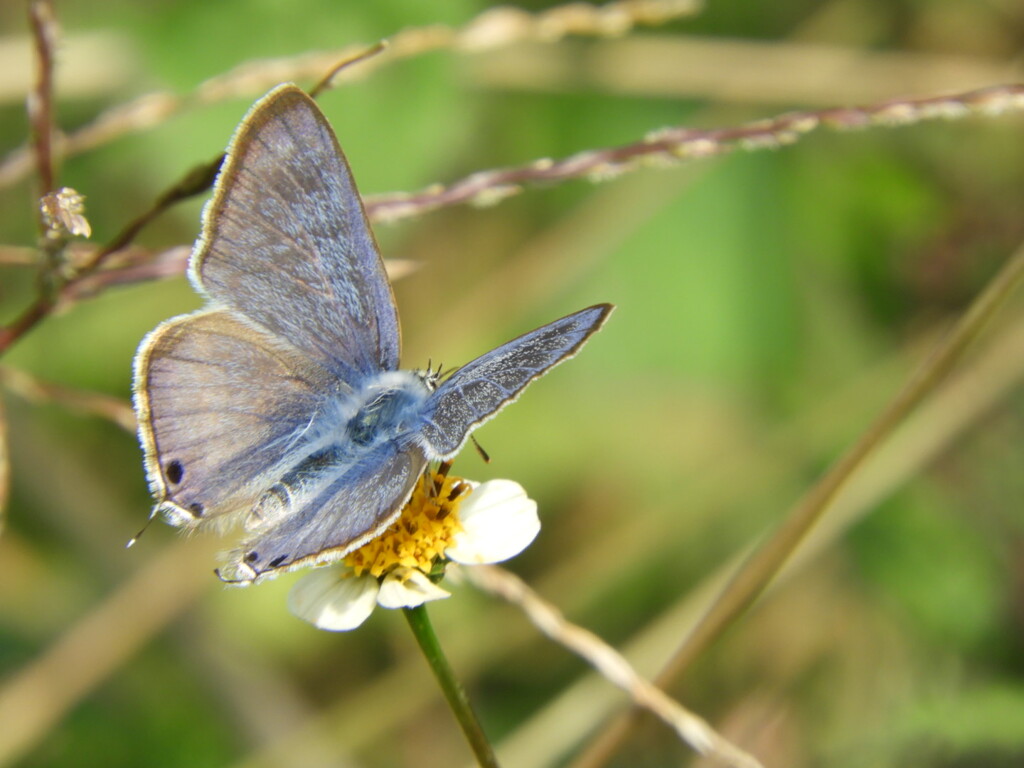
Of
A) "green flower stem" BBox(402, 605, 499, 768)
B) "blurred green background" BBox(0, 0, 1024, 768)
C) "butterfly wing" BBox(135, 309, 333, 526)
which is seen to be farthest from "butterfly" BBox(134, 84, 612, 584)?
"blurred green background" BBox(0, 0, 1024, 768)

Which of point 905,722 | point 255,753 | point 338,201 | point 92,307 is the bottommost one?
point 255,753

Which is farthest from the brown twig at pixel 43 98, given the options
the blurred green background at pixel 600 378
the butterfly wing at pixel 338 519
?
the blurred green background at pixel 600 378

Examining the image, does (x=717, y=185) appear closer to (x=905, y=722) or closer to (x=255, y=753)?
(x=905, y=722)

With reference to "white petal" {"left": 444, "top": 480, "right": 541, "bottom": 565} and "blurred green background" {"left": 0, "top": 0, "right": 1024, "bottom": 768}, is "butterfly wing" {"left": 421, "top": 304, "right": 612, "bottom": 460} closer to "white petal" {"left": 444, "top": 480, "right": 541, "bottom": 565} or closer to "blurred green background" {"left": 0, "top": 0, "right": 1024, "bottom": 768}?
"white petal" {"left": 444, "top": 480, "right": 541, "bottom": 565}

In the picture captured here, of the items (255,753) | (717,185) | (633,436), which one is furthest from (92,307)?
(717,185)

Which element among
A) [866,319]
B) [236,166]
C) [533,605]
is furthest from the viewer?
[866,319]

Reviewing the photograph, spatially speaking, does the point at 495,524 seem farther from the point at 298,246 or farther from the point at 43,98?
the point at 43,98
